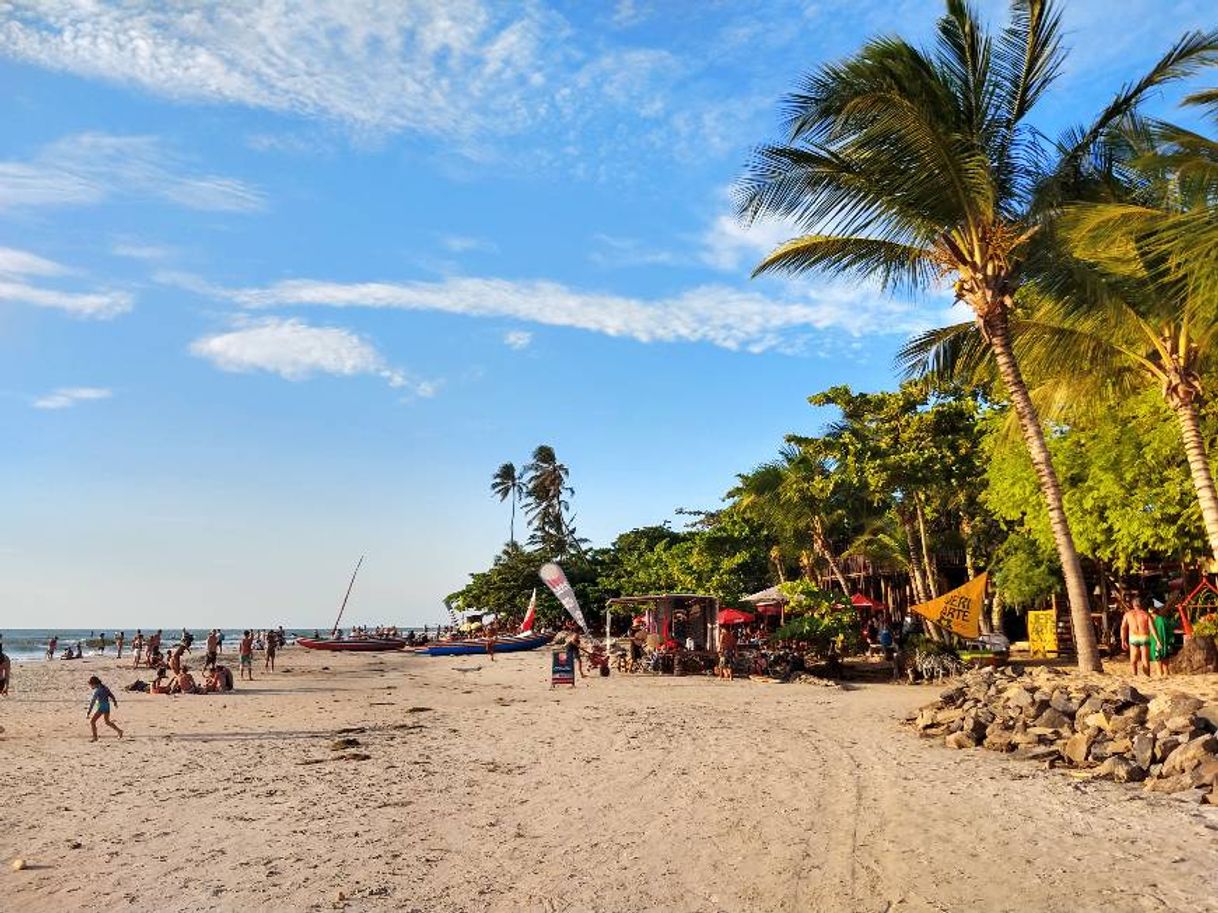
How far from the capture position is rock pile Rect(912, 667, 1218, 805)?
917cm

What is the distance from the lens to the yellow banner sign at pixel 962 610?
21.2 metres

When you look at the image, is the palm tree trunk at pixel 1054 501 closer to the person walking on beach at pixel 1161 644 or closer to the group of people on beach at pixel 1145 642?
the group of people on beach at pixel 1145 642

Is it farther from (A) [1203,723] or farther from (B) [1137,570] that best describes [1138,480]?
(A) [1203,723]

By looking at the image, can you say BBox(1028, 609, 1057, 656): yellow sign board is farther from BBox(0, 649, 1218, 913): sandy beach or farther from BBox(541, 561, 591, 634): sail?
BBox(541, 561, 591, 634): sail

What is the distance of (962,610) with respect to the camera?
21312 millimetres

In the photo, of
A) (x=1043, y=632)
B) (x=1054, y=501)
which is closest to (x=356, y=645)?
(x=1043, y=632)

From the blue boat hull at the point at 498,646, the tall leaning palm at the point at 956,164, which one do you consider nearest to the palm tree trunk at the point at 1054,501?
the tall leaning palm at the point at 956,164

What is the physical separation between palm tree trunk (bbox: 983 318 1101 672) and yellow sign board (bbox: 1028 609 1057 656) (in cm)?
1316

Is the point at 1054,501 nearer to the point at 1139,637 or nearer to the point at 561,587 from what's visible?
the point at 1139,637

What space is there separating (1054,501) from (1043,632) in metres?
14.6

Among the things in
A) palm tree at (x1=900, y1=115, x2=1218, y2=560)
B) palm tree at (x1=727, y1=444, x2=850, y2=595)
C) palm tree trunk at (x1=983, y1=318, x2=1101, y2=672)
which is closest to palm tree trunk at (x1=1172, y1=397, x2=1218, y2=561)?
palm tree at (x1=900, y1=115, x2=1218, y2=560)

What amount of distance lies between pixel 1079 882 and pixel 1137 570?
19.4 meters

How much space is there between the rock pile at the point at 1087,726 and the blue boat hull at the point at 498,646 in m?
31.5

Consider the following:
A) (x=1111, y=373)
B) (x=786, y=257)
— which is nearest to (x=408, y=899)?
(x=786, y=257)
